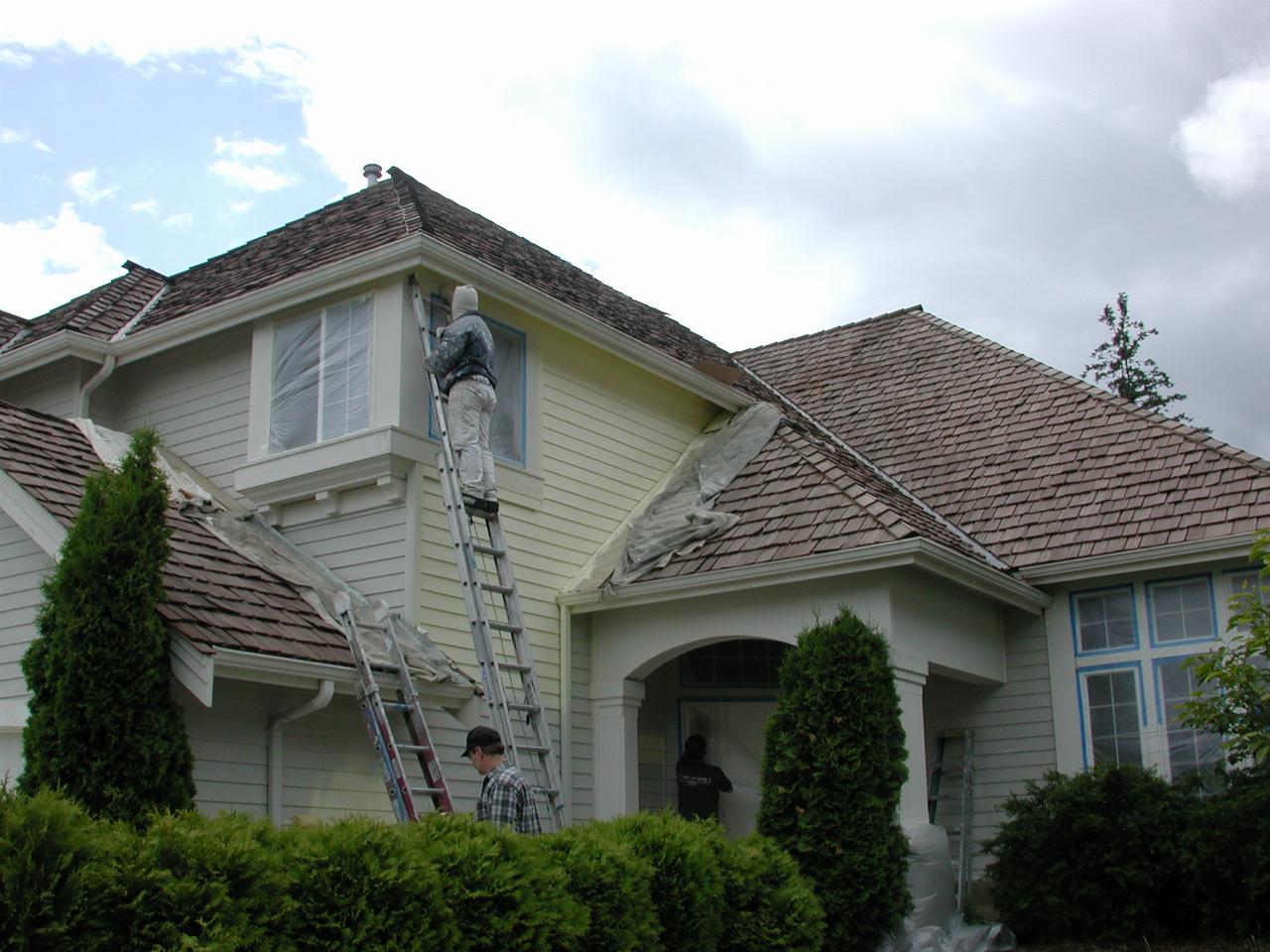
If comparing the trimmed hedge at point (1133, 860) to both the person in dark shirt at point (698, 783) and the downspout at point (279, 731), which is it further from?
the downspout at point (279, 731)

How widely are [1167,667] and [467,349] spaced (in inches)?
263

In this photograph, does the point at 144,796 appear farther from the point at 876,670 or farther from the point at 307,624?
the point at 876,670

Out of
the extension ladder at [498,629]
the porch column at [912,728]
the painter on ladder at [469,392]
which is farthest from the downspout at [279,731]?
the porch column at [912,728]

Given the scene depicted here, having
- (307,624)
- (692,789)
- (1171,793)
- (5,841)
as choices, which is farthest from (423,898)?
(1171,793)

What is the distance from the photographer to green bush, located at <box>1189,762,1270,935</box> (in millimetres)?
9844

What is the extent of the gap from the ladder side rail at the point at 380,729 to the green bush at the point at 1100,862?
196 inches

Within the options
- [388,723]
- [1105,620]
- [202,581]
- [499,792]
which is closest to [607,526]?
[388,723]

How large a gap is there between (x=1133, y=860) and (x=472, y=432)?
20.1 ft

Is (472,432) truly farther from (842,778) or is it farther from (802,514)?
(842,778)

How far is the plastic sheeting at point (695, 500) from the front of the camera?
1250 centimetres

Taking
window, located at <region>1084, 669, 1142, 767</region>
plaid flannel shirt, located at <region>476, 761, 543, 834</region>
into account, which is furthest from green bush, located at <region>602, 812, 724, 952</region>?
window, located at <region>1084, 669, 1142, 767</region>

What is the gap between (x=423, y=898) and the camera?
6500mm

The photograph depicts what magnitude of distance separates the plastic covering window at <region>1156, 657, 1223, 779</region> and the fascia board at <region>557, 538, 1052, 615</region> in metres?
1.26

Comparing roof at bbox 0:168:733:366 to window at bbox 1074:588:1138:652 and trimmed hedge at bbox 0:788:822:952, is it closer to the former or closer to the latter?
window at bbox 1074:588:1138:652
